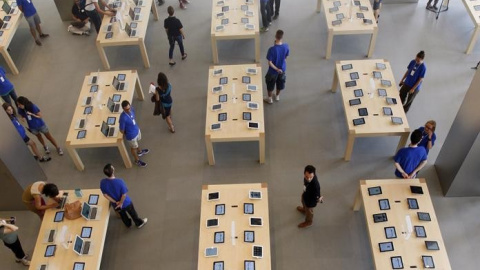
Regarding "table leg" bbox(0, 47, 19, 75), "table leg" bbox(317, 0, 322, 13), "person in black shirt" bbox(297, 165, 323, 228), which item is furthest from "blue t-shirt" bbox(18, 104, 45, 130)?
"table leg" bbox(317, 0, 322, 13)

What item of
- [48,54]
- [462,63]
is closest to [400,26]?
[462,63]

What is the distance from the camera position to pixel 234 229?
5875 millimetres

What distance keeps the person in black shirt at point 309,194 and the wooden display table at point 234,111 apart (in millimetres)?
1352

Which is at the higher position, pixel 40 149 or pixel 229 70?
pixel 229 70

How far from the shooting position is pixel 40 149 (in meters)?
8.00

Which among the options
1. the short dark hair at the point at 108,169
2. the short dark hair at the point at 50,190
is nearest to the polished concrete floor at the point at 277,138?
the short dark hair at the point at 50,190

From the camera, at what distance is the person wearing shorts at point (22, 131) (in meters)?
7.00

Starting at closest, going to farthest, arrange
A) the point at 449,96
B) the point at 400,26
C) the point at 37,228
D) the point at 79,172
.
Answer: the point at 37,228 < the point at 79,172 < the point at 449,96 < the point at 400,26

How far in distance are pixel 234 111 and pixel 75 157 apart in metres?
2.73

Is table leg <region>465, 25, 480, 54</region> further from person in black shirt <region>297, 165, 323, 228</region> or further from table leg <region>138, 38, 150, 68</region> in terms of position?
table leg <region>138, 38, 150, 68</region>

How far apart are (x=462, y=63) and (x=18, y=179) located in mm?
8247

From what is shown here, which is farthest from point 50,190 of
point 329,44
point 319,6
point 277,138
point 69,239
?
point 319,6

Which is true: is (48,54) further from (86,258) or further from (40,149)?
(86,258)

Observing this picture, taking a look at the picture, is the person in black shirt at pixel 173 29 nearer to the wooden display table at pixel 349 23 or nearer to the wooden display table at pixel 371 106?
the wooden display table at pixel 349 23
